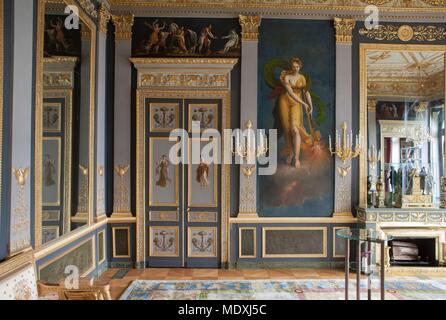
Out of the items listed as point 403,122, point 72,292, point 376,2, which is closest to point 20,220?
point 72,292

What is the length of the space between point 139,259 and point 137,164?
5.09ft

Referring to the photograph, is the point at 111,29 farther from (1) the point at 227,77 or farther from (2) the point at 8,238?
(2) the point at 8,238

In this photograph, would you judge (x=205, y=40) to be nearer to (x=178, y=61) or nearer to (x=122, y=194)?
(x=178, y=61)

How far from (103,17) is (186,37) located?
52.3 inches

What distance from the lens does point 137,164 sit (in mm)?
6500

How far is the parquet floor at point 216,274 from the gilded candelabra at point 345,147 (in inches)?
72.7

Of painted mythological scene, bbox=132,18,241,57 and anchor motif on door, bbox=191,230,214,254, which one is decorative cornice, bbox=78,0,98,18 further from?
anchor motif on door, bbox=191,230,214,254

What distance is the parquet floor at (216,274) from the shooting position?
5977 mm

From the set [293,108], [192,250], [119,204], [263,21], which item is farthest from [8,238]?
[263,21]

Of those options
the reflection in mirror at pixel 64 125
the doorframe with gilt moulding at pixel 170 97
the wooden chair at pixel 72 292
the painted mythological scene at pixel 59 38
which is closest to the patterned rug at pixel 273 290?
the doorframe with gilt moulding at pixel 170 97

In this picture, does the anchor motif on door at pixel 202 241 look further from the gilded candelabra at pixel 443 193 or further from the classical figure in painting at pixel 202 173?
the gilded candelabra at pixel 443 193

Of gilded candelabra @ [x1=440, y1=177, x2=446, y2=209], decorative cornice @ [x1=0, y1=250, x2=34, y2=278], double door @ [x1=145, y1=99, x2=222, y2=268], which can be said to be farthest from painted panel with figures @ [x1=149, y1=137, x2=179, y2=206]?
gilded candelabra @ [x1=440, y1=177, x2=446, y2=209]

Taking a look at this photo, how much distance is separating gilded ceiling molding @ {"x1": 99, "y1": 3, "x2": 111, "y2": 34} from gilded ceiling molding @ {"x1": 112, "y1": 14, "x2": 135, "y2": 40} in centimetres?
13

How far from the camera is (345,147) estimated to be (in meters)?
6.48
